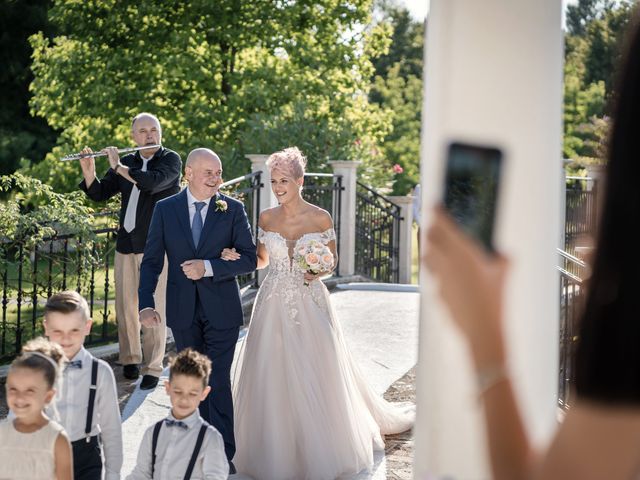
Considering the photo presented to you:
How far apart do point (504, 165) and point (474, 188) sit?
70mm

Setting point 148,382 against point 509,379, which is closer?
point 509,379

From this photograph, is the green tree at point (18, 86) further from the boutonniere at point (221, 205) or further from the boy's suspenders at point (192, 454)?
the boy's suspenders at point (192, 454)

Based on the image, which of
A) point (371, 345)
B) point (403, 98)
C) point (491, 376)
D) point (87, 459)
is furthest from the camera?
point (403, 98)

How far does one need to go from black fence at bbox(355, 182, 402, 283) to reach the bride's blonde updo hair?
10.2m

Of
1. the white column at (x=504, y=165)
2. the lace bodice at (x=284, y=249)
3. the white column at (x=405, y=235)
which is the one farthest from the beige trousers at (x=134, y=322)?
the white column at (x=405, y=235)

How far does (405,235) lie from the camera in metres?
18.5

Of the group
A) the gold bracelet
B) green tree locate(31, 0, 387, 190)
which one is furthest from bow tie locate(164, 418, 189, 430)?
green tree locate(31, 0, 387, 190)

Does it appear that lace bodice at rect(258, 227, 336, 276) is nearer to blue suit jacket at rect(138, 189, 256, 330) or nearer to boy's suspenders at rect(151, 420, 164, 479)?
blue suit jacket at rect(138, 189, 256, 330)

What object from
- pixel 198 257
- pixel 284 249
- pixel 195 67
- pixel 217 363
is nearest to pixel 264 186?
pixel 284 249

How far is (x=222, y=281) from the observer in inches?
243

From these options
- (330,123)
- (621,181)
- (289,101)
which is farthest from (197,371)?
(289,101)

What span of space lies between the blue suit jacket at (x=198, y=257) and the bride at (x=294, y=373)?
0.41 feet

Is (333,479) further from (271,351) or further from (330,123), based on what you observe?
(330,123)

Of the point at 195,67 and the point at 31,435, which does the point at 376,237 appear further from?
the point at 31,435
